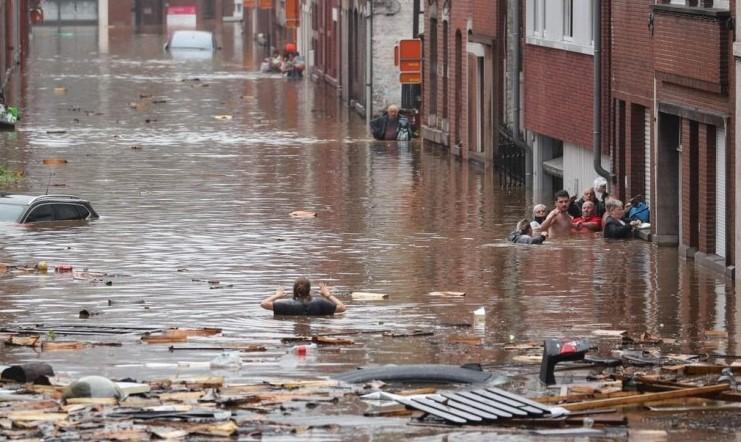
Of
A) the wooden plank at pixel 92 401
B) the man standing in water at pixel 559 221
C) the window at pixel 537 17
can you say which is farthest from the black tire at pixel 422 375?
the window at pixel 537 17

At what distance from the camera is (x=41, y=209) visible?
3975cm

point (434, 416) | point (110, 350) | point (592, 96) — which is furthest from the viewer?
point (592, 96)

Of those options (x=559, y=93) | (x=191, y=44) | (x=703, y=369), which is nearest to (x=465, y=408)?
(x=703, y=369)

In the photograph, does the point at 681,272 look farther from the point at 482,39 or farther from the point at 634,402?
the point at 482,39

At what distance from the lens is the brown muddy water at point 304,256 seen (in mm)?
25547

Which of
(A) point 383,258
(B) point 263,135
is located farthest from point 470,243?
(B) point 263,135

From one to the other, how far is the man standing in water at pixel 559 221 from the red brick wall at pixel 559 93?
455cm

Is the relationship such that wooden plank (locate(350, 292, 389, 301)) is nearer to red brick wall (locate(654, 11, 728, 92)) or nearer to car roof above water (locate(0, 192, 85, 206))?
red brick wall (locate(654, 11, 728, 92))

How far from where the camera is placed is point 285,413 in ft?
63.9

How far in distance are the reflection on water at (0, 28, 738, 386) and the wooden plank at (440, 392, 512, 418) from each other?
2.72 meters

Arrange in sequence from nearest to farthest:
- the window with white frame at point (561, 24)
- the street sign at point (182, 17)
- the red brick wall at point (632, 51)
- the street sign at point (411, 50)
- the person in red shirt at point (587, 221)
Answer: the red brick wall at point (632, 51), the person in red shirt at point (587, 221), the window with white frame at point (561, 24), the street sign at point (411, 50), the street sign at point (182, 17)

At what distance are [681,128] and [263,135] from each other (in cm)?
3051

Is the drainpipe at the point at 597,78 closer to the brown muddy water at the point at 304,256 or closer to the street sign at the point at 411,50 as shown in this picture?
the brown muddy water at the point at 304,256

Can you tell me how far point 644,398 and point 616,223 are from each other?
17.8 meters
